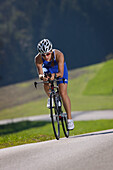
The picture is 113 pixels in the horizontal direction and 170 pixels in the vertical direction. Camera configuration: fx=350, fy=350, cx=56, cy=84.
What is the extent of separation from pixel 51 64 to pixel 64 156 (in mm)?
2280

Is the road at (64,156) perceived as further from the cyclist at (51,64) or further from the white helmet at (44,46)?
the white helmet at (44,46)

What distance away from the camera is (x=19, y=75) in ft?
218

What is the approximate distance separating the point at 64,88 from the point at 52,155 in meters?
1.93

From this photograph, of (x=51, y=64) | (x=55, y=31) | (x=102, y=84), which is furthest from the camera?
(x=55, y=31)

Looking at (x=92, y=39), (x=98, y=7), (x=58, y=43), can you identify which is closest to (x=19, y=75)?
(x=58, y=43)

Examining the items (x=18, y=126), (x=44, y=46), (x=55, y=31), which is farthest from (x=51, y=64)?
(x=55, y=31)

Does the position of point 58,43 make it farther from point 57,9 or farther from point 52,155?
point 52,155

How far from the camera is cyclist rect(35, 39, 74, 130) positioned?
6.39 m

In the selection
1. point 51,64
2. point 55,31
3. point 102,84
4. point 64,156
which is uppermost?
point 51,64

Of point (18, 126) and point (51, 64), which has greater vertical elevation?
point (51, 64)

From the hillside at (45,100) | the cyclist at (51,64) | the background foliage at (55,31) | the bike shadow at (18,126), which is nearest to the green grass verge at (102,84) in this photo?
the hillside at (45,100)

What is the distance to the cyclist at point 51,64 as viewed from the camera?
639cm

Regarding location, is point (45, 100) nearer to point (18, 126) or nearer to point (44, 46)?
point (18, 126)

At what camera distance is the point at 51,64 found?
22.3 ft
